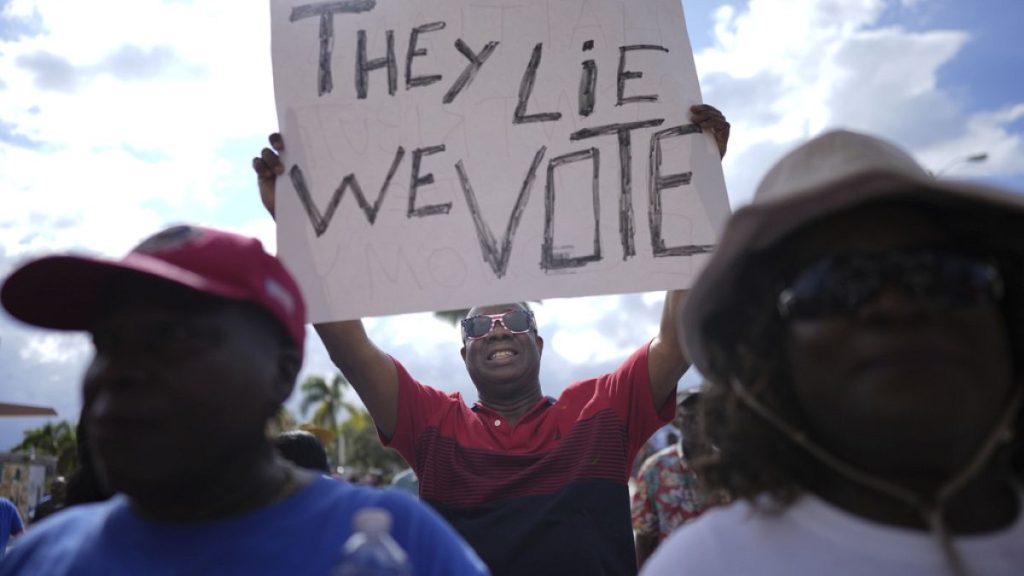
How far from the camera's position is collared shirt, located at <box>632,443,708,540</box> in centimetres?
450

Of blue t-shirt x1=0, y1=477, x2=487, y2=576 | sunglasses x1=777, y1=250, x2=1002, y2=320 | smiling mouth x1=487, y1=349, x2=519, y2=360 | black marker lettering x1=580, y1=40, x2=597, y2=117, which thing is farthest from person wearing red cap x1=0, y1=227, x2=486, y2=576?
smiling mouth x1=487, y1=349, x2=519, y2=360

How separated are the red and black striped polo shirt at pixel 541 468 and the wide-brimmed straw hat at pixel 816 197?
133 centimetres

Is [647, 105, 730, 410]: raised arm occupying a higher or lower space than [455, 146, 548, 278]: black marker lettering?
lower

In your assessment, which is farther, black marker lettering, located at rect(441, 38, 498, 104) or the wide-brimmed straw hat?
black marker lettering, located at rect(441, 38, 498, 104)

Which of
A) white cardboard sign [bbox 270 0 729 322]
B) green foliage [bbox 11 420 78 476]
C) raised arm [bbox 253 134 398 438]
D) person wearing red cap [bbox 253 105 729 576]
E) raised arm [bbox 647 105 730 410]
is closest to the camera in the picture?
white cardboard sign [bbox 270 0 729 322]

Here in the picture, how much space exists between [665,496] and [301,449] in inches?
82.0

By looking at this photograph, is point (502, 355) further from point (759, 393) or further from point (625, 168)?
point (759, 393)

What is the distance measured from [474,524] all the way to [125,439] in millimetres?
1608

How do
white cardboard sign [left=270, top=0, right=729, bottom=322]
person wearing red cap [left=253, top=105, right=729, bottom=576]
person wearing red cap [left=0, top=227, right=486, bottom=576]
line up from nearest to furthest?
person wearing red cap [left=0, top=227, right=486, bottom=576] < white cardboard sign [left=270, top=0, right=729, bottom=322] < person wearing red cap [left=253, top=105, right=729, bottom=576]

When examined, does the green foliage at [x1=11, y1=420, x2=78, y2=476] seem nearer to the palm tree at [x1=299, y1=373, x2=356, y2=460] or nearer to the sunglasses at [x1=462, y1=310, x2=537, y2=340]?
the palm tree at [x1=299, y1=373, x2=356, y2=460]

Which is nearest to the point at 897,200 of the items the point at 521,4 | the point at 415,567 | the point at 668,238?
the point at 415,567

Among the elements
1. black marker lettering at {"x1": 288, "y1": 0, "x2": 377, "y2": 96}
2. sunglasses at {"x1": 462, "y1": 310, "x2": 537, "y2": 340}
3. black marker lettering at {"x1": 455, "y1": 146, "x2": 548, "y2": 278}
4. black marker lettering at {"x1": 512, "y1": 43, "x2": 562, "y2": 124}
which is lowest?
sunglasses at {"x1": 462, "y1": 310, "x2": 537, "y2": 340}

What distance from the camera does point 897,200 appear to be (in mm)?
1450

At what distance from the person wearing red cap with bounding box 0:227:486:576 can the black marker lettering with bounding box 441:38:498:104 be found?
139 cm
